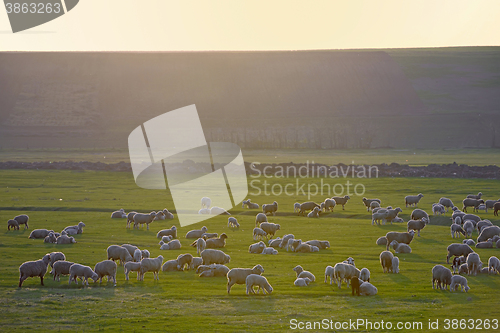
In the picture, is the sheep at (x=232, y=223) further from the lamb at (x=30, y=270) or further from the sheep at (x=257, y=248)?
the lamb at (x=30, y=270)

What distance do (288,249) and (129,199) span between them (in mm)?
21910

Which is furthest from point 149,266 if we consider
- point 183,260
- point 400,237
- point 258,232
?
Result: point 400,237

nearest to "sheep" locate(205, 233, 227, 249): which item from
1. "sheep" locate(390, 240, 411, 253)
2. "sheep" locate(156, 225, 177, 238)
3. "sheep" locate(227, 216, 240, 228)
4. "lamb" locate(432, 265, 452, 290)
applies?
"sheep" locate(156, 225, 177, 238)

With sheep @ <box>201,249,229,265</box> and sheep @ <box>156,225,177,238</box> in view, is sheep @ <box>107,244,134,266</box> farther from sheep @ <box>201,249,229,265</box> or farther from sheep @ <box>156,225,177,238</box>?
sheep @ <box>156,225,177,238</box>

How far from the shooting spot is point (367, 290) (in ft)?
54.6

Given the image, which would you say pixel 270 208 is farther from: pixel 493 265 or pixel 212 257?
pixel 493 265

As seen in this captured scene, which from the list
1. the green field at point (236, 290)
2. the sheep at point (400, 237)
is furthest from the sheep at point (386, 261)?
the sheep at point (400, 237)

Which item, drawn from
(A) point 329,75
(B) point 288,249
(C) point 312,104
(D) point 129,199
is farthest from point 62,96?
(B) point 288,249

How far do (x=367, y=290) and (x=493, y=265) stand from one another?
5362 millimetres

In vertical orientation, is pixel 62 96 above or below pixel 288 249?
above

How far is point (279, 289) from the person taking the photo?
1738 cm

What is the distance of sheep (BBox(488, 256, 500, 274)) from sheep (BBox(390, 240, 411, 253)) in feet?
14.1

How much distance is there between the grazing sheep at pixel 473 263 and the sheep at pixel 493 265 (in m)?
0.39

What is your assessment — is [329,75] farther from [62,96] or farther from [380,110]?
[62,96]
